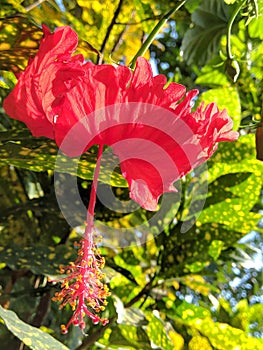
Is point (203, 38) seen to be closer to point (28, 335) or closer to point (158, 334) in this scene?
point (158, 334)

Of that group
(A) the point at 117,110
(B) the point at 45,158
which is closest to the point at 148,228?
(B) the point at 45,158

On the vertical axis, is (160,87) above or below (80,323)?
above

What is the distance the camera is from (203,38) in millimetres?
897

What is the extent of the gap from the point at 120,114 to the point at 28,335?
0.18 metres

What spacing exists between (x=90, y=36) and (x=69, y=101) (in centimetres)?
42

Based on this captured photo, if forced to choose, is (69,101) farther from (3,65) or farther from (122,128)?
(3,65)

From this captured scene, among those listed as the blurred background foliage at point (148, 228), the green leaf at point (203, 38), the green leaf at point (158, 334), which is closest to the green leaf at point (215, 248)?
the blurred background foliage at point (148, 228)

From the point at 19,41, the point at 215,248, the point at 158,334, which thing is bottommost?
the point at 158,334

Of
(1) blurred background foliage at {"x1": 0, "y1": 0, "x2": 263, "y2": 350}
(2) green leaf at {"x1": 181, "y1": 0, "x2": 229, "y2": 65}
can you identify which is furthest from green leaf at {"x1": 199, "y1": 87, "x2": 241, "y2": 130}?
(2) green leaf at {"x1": 181, "y1": 0, "x2": 229, "y2": 65}

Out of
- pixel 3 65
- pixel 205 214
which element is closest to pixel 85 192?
pixel 205 214

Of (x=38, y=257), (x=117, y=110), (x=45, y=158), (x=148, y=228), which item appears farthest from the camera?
(x=148, y=228)

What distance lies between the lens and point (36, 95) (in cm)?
45

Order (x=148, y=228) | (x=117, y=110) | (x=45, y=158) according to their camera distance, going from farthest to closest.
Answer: (x=148, y=228) → (x=45, y=158) → (x=117, y=110)

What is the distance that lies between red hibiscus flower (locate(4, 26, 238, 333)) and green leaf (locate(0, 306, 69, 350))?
129 mm
